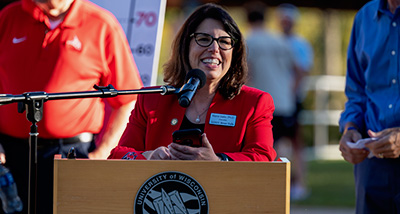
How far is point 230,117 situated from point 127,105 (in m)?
1.00

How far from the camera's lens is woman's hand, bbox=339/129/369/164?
347cm

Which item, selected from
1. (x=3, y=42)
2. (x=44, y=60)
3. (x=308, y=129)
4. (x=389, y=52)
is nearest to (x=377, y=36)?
(x=389, y=52)

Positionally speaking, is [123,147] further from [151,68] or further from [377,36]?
[377,36]

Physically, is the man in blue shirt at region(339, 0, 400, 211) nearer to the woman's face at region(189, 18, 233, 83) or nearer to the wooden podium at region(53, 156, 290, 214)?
the woman's face at region(189, 18, 233, 83)

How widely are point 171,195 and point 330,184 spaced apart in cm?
774

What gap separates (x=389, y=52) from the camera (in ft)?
11.4

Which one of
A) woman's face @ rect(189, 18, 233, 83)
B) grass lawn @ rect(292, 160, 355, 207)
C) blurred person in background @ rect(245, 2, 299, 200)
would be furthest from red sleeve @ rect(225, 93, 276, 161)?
grass lawn @ rect(292, 160, 355, 207)

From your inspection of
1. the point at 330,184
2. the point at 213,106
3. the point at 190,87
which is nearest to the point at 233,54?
the point at 213,106

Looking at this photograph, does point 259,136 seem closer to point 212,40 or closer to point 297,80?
point 212,40

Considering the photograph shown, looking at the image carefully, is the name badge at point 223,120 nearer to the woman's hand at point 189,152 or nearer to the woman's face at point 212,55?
the woman's face at point 212,55

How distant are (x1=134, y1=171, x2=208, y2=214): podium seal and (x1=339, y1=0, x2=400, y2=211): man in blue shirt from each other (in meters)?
1.33

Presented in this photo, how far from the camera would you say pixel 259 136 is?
3.14 meters

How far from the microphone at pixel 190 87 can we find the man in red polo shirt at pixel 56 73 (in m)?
1.22

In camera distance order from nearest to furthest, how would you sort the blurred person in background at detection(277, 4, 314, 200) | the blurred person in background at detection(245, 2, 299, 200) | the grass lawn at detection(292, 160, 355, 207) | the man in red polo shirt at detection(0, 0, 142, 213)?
the man in red polo shirt at detection(0, 0, 142, 213), the blurred person in background at detection(245, 2, 299, 200), the grass lawn at detection(292, 160, 355, 207), the blurred person in background at detection(277, 4, 314, 200)
